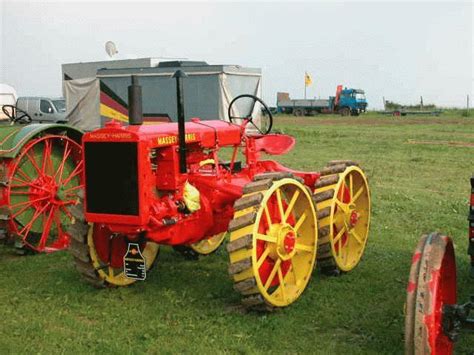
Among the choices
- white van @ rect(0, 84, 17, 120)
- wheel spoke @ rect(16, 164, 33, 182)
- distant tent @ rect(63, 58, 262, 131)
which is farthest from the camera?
white van @ rect(0, 84, 17, 120)

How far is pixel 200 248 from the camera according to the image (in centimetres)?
658

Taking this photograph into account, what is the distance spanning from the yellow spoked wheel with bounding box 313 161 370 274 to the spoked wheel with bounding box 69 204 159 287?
60.7 inches

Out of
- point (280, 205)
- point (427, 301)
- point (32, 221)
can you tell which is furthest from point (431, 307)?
point (32, 221)

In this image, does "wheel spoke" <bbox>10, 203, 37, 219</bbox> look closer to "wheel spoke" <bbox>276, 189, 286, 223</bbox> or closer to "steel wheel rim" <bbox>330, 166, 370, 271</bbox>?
"wheel spoke" <bbox>276, 189, 286, 223</bbox>

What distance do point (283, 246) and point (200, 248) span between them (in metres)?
1.76

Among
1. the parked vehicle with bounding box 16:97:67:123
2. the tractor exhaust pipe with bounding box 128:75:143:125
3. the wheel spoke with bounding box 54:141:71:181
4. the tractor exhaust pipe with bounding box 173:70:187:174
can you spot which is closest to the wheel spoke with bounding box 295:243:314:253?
the tractor exhaust pipe with bounding box 173:70:187:174

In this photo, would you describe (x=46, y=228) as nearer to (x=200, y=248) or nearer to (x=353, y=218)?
(x=200, y=248)

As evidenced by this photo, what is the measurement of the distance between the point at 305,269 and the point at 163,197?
1294 mm

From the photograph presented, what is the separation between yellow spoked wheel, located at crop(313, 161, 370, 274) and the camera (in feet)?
18.5

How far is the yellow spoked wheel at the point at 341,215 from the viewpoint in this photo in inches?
221

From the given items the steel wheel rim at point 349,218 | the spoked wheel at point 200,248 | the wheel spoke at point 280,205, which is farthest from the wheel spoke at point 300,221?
the spoked wheel at point 200,248

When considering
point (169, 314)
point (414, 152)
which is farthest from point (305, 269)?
point (414, 152)

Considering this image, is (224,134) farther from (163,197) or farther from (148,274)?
(148,274)

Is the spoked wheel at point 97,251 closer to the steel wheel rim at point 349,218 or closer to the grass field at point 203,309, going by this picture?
the grass field at point 203,309
